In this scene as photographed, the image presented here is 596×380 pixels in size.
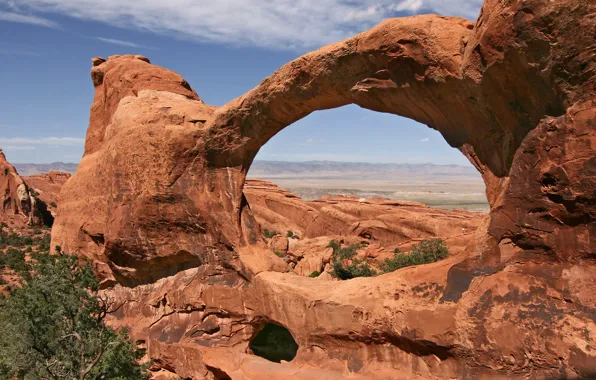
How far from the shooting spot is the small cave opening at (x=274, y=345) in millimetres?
12633

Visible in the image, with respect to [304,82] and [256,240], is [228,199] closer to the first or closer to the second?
[256,240]

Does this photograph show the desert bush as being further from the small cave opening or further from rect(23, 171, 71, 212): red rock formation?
the small cave opening

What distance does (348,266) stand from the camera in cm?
2000

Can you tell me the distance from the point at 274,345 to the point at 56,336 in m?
5.60

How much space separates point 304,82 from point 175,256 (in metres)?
5.63

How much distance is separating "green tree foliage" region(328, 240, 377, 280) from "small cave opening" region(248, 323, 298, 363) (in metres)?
6.24

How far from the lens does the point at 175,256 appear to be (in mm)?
11820

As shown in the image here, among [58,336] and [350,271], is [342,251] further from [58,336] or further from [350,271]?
[58,336]

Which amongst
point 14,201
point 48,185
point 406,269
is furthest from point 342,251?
point 48,185

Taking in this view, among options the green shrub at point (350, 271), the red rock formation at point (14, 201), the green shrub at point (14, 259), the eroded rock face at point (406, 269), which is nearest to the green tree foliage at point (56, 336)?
the eroded rock face at point (406, 269)

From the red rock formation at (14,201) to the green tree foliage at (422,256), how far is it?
105ft

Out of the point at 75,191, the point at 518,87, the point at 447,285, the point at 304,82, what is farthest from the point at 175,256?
the point at 518,87

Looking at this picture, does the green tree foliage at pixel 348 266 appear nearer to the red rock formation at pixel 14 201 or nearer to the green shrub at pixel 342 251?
the green shrub at pixel 342 251

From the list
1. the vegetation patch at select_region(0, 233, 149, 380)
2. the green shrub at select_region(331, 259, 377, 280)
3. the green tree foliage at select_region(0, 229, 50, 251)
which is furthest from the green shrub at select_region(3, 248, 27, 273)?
the vegetation patch at select_region(0, 233, 149, 380)
